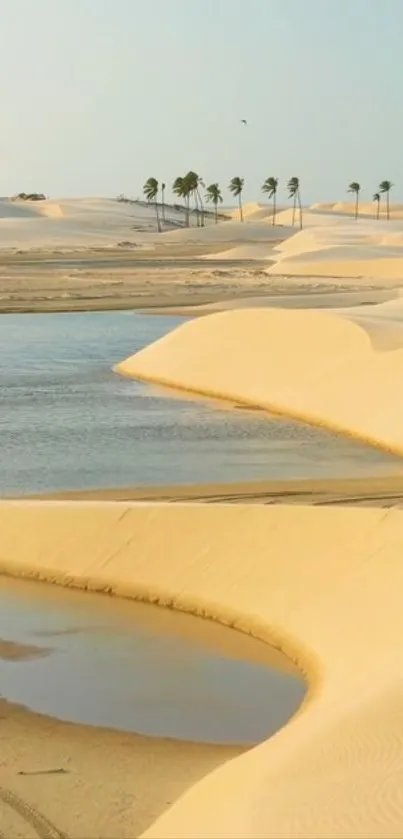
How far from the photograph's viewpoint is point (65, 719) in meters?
10.2

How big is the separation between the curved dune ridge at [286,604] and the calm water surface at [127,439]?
3.88 metres

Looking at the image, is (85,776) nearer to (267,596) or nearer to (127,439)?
(267,596)

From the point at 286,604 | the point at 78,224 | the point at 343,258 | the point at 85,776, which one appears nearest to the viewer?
the point at 85,776

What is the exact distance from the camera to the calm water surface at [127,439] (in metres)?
19.6

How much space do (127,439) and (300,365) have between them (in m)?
5.95

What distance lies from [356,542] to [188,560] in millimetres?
1652

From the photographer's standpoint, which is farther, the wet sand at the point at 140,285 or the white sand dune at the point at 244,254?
the white sand dune at the point at 244,254

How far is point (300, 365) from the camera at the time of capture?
27.5 m

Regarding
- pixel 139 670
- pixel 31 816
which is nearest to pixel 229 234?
pixel 139 670

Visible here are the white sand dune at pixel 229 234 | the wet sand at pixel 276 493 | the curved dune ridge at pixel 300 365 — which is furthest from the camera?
the white sand dune at pixel 229 234

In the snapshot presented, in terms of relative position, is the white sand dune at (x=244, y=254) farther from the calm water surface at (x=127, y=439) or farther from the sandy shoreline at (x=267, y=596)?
the sandy shoreline at (x=267, y=596)

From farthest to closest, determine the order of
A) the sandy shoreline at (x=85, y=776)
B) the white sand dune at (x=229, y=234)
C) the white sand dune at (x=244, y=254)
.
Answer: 1. the white sand dune at (x=229, y=234)
2. the white sand dune at (x=244, y=254)
3. the sandy shoreline at (x=85, y=776)

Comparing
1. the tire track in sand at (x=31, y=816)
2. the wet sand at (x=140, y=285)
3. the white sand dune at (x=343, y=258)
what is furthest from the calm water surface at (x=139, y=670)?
the white sand dune at (x=343, y=258)

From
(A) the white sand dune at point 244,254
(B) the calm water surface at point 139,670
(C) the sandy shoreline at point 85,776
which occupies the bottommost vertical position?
(A) the white sand dune at point 244,254
